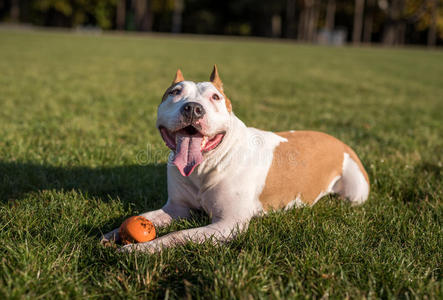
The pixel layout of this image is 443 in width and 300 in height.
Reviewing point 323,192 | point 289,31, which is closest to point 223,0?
point 289,31

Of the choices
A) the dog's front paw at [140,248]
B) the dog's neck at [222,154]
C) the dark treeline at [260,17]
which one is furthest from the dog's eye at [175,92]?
the dark treeline at [260,17]

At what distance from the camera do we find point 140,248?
2.48m

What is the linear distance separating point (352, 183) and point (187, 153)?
176cm

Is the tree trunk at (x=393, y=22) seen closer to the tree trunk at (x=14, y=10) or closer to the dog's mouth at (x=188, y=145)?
the tree trunk at (x=14, y=10)

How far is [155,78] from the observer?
12.0 m

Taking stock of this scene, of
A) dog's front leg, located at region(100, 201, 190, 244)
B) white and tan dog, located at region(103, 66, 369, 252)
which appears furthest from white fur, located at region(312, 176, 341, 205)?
dog's front leg, located at region(100, 201, 190, 244)

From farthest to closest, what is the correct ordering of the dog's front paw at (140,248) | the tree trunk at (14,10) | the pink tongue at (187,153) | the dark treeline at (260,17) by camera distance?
the tree trunk at (14,10) < the dark treeline at (260,17) < the pink tongue at (187,153) < the dog's front paw at (140,248)

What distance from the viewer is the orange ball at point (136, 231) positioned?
2598 millimetres

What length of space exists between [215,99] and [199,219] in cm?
98

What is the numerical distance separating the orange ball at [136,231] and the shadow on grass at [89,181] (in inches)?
27.8

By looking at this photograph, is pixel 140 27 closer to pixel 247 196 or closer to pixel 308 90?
pixel 308 90

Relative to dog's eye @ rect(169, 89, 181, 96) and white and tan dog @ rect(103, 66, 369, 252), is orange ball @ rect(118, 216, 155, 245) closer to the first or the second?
white and tan dog @ rect(103, 66, 369, 252)

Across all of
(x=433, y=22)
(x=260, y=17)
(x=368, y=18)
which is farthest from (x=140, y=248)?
(x=260, y=17)

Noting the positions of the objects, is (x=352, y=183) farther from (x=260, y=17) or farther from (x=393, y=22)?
(x=260, y=17)
